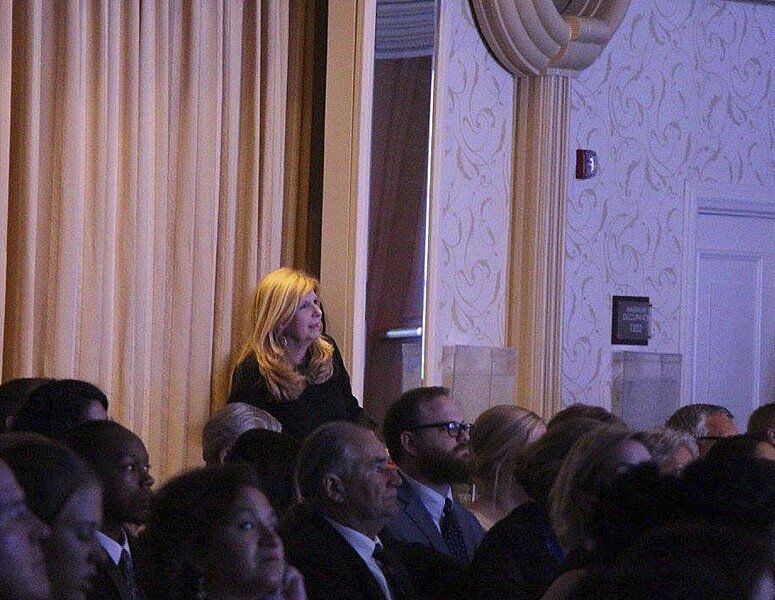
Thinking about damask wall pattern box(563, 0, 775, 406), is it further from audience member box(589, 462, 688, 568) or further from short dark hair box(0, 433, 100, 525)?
short dark hair box(0, 433, 100, 525)

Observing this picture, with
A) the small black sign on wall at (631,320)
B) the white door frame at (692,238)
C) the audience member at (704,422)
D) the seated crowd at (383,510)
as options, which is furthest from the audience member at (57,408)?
the white door frame at (692,238)

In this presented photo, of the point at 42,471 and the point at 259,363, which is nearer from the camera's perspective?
the point at 42,471

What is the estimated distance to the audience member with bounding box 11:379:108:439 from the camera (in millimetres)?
3266

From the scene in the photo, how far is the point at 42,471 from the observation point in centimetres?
225

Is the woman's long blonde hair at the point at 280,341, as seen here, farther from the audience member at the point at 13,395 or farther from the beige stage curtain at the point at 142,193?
the audience member at the point at 13,395

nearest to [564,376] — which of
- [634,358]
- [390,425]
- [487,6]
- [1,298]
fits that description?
[634,358]

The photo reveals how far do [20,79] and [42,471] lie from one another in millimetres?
2272

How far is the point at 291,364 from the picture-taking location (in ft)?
15.3

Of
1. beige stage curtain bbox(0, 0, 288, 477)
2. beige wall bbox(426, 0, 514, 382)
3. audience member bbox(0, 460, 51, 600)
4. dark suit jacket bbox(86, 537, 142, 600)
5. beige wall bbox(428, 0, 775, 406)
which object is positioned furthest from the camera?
beige wall bbox(428, 0, 775, 406)

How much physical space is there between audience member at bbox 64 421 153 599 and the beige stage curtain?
148 centimetres

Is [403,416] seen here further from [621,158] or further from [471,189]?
[621,158]

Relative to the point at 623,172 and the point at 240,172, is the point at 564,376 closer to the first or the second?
the point at 623,172

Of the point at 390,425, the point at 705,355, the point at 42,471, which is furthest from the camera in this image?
the point at 705,355

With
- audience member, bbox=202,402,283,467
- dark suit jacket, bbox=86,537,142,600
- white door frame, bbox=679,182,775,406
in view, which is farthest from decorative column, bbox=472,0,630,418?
dark suit jacket, bbox=86,537,142,600
